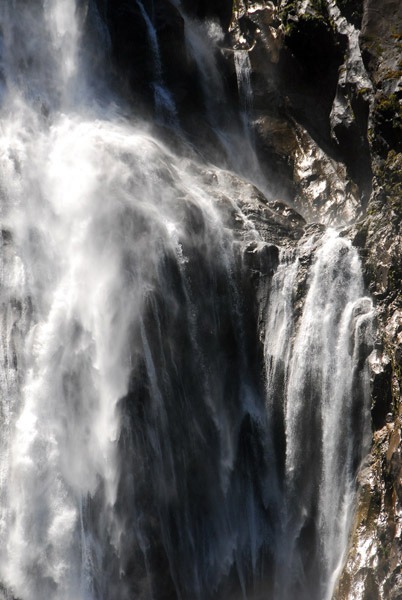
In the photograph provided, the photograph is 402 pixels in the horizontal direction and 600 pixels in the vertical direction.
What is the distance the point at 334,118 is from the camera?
13.9 metres

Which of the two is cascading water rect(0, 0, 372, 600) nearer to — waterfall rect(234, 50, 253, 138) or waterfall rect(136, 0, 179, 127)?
waterfall rect(136, 0, 179, 127)

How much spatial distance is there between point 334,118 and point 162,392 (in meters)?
7.23

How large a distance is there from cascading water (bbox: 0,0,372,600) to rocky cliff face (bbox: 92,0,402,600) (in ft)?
1.86

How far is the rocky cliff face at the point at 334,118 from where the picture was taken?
10.0m

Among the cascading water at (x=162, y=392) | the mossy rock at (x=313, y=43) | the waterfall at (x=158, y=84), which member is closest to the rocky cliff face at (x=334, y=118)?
the mossy rock at (x=313, y=43)

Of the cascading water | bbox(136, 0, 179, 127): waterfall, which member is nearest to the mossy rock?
bbox(136, 0, 179, 127): waterfall

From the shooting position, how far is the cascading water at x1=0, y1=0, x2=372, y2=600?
10453 millimetres

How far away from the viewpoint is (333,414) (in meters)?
11.0

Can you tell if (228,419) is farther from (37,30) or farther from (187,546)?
(37,30)

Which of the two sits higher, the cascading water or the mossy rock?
the mossy rock

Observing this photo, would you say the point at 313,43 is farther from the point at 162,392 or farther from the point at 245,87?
the point at 162,392

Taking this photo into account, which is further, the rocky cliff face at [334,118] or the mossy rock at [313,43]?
the mossy rock at [313,43]

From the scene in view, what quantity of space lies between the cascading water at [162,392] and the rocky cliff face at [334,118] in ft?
1.86

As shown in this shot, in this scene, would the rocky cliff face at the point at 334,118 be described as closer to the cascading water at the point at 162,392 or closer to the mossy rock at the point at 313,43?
the mossy rock at the point at 313,43
